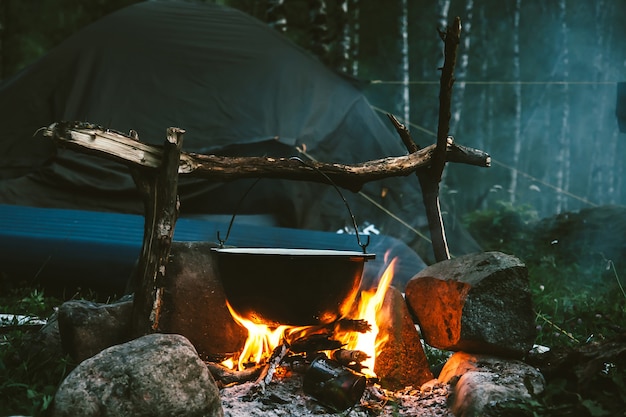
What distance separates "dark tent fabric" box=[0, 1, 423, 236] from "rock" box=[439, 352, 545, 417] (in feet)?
9.75

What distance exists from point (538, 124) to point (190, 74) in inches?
875

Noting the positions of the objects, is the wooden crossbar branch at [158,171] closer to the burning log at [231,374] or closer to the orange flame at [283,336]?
the burning log at [231,374]

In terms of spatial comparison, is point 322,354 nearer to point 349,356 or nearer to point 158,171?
point 349,356

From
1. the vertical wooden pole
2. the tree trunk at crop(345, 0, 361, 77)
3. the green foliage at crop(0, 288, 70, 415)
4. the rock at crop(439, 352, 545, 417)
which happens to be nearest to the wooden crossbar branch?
the vertical wooden pole

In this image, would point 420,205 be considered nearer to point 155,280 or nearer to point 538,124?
point 155,280

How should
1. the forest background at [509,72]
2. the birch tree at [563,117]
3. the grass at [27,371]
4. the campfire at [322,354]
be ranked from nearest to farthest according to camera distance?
1. the grass at [27,371]
2. the campfire at [322,354]
3. the forest background at [509,72]
4. the birch tree at [563,117]

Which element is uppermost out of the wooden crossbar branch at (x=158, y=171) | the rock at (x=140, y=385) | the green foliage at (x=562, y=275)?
the wooden crossbar branch at (x=158, y=171)

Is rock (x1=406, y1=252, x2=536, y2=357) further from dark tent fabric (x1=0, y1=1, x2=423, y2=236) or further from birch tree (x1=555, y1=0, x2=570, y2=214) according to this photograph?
birch tree (x1=555, y1=0, x2=570, y2=214)

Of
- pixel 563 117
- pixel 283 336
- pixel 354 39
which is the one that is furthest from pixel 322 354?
pixel 563 117

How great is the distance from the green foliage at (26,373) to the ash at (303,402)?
2.56ft

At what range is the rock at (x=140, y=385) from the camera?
2.41 meters

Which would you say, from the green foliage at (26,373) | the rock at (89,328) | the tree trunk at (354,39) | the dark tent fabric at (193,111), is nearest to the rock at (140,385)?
the green foliage at (26,373)

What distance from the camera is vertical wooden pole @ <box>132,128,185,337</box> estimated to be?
9.62ft

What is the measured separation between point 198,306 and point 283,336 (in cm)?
51
